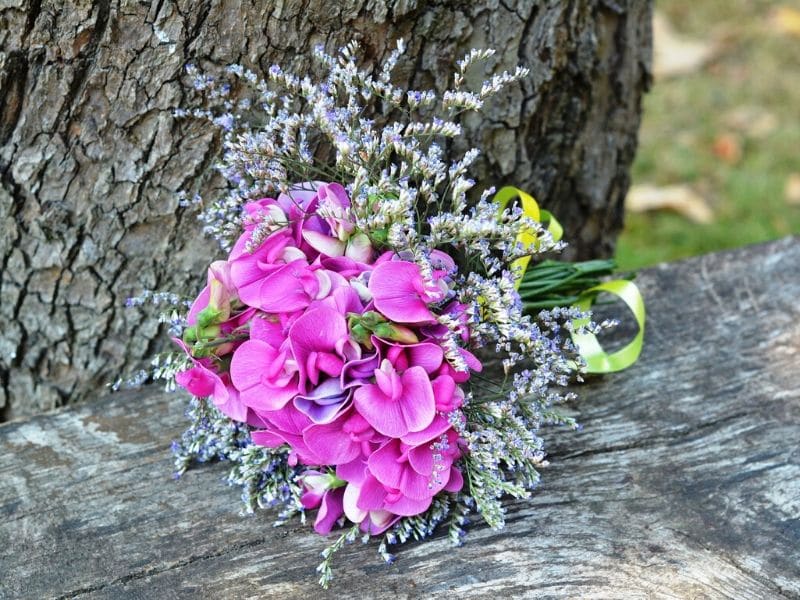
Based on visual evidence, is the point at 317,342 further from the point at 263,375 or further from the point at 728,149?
the point at 728,149

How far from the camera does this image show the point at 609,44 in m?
1.83

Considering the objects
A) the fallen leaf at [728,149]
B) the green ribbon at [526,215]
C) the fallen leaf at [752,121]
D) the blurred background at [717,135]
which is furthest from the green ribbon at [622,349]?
the fallen leaf at [752,121]

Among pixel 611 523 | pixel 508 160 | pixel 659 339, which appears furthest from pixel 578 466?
pixel 508 160

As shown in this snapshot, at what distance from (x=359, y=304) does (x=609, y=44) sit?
0.96m

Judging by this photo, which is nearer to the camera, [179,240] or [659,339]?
[179,240]

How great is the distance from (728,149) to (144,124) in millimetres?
2654

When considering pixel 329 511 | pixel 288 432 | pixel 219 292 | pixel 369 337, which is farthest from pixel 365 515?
pixel 219 292

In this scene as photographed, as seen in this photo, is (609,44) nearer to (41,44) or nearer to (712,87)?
(41,44)

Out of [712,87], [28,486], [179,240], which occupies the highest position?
[712,87]

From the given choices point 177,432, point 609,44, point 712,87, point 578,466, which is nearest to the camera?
point 578,466

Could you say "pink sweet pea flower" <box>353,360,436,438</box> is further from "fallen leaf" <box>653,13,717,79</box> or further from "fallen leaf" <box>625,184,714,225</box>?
"fallen leaf" <box>653,13,717,79</box>

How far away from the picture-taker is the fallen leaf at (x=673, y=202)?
3.19 m

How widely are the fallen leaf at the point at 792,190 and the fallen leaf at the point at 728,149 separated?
0.24m

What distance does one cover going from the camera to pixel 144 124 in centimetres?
148
